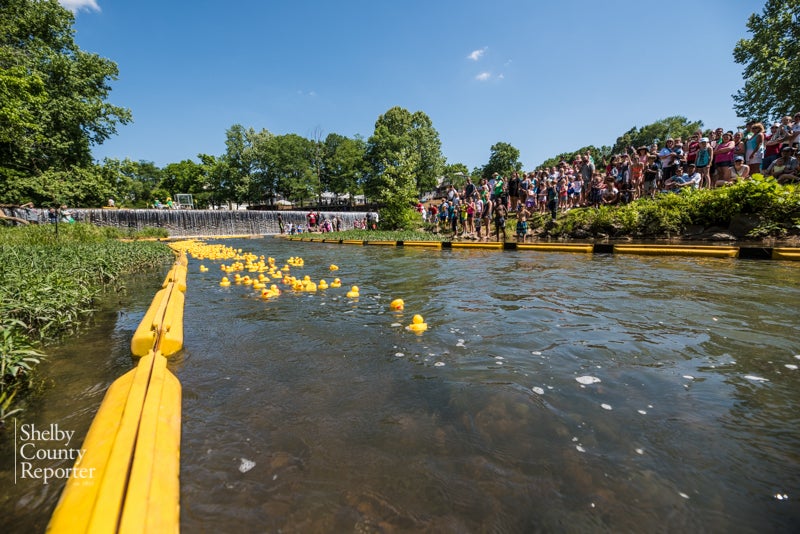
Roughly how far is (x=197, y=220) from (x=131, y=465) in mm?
38512

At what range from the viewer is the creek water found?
5.11 feet

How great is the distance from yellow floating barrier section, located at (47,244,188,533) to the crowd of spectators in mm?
13313

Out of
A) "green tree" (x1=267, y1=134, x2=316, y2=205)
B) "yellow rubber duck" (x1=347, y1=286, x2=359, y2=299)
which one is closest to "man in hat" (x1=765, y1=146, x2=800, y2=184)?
"yellow rubber duck" (x1=347, y1=286, x2=359, y2=299)

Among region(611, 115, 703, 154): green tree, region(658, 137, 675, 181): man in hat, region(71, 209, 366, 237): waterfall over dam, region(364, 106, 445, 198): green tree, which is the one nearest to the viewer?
region(658, 137, 675, 181): man in hat

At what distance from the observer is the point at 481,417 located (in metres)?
2.27

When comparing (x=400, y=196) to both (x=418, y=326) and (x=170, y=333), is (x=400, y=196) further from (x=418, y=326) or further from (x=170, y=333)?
(x=170, y=333)

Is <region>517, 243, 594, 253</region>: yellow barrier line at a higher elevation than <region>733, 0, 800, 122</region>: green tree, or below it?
below

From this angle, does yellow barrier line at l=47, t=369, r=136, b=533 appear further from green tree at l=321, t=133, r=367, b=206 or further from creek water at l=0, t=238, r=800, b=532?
green tree at l=321, t=133, r=367, b=206

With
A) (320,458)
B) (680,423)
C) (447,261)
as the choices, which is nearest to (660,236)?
(447,261)

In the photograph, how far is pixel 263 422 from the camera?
2258 millimetres

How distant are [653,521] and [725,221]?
12582mm

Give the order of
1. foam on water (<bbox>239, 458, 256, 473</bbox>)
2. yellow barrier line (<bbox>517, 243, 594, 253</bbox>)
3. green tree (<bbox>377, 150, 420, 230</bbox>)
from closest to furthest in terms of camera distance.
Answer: foam on water (<bbox>239, 458, 256, 473</bbox>), yellow barrier line (<bbox>517, 243, 594, 253</bbox>), green tree (<bbox>377, 150, 420, 230</bbox>)

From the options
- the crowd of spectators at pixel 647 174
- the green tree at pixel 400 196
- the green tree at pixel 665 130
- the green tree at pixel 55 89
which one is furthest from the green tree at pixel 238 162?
the green tree at pixel 665 130

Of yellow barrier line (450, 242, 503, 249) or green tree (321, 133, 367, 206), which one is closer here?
yellow barrier line (450, 242, 503, 249)
